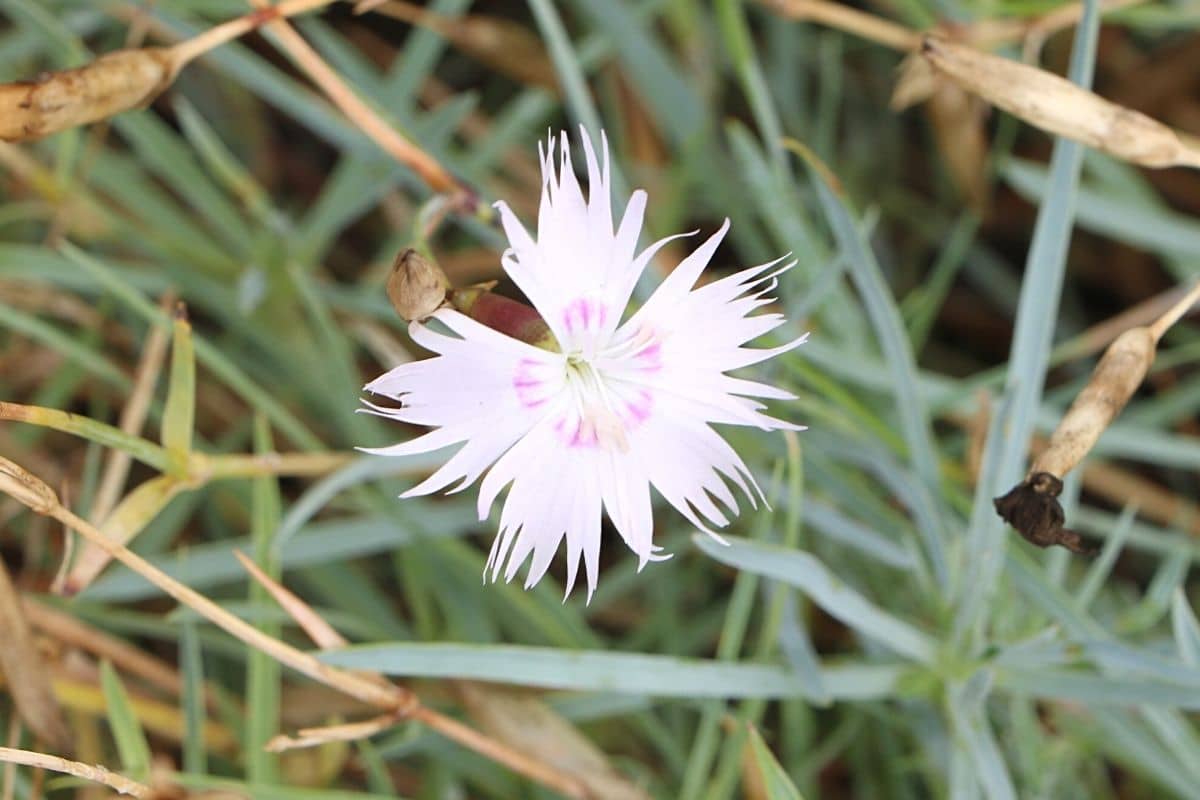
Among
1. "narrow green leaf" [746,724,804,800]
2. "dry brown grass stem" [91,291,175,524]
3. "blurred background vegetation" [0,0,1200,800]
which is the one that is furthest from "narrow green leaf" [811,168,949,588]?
"dry brown grass stem" [91,291,175,524]

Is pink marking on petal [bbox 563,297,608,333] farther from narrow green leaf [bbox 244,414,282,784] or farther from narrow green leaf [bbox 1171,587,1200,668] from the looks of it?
narrow green leaf [bbox 1171,587,1200,668]

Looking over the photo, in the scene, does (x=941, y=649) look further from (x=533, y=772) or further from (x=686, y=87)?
(x=686, y=87)

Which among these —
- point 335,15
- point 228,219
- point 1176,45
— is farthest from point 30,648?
point 1176,45

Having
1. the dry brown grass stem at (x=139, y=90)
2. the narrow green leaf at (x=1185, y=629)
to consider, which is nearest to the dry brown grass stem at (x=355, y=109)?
the dry brown grass stem at (x=139, y=90)

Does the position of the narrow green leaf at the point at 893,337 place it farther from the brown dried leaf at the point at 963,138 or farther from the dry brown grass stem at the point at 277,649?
the brown dried leaf at the point at 963,138

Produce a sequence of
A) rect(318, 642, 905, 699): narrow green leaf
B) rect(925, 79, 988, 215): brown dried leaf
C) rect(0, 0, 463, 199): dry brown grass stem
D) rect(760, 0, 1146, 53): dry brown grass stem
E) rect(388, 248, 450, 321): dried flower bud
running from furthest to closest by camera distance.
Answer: rect(925, 79, 988, 215): brown dried leaf → rect(760, 0, 1146, 53): dry brown grass stem → rect(318, 642, 905, 699): narrow green leaf → rect(0, 0, 463, 199): dry brown grass stem → rect(388, 248, 450, 321): dried flower bud

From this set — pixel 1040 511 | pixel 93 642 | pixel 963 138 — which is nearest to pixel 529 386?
pixel 1040 511
